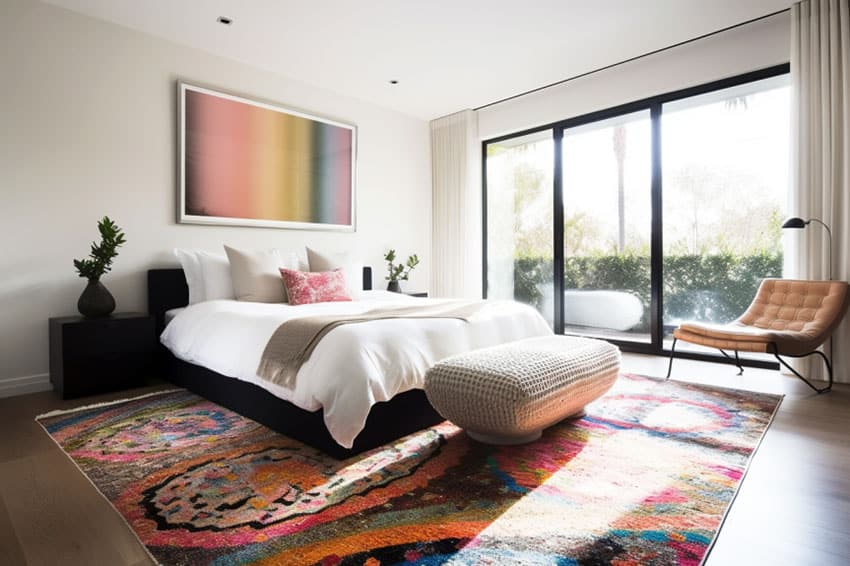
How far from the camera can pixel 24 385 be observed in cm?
320

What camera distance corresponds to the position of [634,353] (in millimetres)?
4547

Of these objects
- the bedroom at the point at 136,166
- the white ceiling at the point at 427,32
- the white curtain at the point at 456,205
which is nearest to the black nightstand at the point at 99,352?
the bedroom at the point at 136,166

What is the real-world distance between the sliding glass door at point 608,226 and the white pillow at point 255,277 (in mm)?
3080

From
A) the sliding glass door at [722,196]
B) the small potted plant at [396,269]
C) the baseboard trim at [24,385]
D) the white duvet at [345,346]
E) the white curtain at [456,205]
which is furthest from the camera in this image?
the white curtain at [456,205]

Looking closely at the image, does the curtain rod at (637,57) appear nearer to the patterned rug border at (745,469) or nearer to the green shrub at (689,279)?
the green shrub at (689,279)

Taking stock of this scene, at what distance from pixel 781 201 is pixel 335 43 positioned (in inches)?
153

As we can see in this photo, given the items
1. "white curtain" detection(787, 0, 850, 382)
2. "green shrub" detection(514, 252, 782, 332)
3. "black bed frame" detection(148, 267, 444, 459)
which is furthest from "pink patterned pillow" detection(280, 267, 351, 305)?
"white curtain" detection(787, 0, 850, 382)

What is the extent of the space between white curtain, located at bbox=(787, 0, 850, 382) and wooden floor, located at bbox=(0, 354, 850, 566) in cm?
132

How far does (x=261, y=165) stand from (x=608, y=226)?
347 cm

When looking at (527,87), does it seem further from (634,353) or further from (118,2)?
(118,2)

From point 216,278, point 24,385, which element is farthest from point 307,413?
point 24,385

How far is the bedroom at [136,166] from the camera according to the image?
1.86 m

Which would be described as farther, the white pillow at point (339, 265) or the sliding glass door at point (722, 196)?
the white pillow at point (339, 265)

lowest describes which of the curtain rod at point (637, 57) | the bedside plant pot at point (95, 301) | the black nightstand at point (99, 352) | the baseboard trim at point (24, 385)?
the baseboard trim at point (24, 385)
